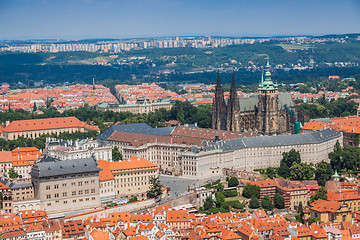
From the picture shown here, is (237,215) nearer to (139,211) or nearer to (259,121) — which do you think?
(139,211)

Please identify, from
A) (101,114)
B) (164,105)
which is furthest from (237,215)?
(164,105)

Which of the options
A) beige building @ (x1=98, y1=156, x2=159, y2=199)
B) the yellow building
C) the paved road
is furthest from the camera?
the paved road

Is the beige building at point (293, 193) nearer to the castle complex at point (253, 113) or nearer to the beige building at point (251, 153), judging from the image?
the beige building at point (251, 153)

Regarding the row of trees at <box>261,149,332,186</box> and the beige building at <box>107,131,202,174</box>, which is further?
the beige building at <box>107,131,202,174</box>

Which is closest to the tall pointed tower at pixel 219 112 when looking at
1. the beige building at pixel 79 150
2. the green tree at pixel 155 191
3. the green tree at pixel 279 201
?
the beige building at pixel 79 150

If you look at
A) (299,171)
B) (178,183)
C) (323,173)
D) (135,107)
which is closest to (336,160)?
(299,171)

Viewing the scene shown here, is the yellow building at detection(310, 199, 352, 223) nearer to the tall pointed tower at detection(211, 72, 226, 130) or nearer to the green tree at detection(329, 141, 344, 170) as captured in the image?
the green tree at detection(329, 141, 344, 170)

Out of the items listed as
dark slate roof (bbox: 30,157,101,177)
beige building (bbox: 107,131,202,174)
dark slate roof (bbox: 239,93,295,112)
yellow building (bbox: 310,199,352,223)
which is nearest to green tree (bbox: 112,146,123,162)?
beige building (bbox: 107,131,202,174)
